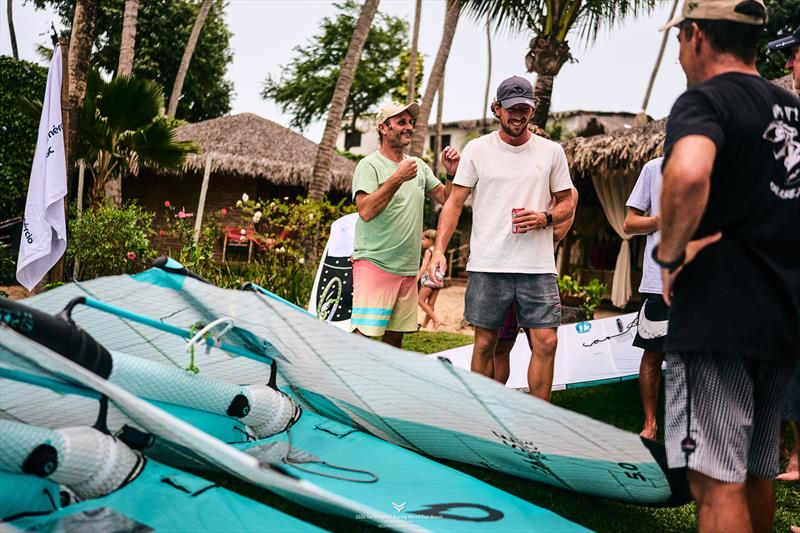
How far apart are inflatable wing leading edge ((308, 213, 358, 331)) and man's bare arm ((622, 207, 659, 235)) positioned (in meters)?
2.35

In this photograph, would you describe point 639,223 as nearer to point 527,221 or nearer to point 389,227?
point 527,221

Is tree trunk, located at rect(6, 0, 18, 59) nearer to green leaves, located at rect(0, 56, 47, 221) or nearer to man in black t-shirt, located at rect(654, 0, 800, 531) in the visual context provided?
green leaves, located at rect(0, 56, 47, 221)

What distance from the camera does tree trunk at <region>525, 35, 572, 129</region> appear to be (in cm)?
916

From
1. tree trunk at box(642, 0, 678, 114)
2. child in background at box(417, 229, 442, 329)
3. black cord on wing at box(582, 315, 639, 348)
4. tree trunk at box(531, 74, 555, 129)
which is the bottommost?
child in background at box(417, 229, 442, 329)

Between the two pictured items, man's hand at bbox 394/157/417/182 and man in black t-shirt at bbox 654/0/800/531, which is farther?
man's hand at bbox 394/157/417/182

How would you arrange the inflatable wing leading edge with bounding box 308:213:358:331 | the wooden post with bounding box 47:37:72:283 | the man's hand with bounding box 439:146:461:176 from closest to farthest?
the man's hand with bounding box 439:146:461:176, the inflatable wing leading edge with bounding box 308:213:358:331, the wooden post with bounding box 47:37:72:283

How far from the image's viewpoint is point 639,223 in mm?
3783

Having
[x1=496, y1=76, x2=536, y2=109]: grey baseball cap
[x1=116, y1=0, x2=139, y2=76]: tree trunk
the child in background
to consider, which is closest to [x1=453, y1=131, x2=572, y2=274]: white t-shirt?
[x1=496, y1=76, x2=536, y2=109]: grey baseball cap

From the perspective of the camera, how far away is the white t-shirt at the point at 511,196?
362 cm

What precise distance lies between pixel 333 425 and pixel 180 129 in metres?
18.7

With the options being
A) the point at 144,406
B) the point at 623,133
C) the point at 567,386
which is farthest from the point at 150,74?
the point at 144,406

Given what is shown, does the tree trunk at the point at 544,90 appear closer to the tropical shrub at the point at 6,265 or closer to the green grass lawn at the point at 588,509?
the green grass lawn at the point at 588,509

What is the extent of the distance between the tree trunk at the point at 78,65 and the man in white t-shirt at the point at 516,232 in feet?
18.2

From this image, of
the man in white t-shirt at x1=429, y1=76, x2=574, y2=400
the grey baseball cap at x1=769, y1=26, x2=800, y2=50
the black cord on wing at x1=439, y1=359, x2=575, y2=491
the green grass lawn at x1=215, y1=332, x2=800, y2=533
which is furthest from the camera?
the man in white t-shirt at x1=429, y1=76, x2=574, y2=400
